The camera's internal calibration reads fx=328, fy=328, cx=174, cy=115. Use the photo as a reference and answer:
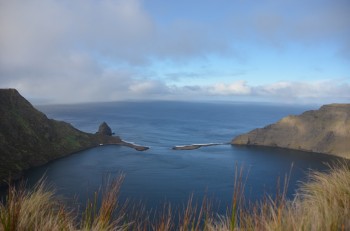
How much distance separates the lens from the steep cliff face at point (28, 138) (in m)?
43.3

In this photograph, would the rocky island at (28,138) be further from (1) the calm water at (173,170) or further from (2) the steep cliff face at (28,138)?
(1) the calm water at (173,170)

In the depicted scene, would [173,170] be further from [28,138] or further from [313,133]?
[313,133]

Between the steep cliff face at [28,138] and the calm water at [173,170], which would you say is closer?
the calm water at [173,170]

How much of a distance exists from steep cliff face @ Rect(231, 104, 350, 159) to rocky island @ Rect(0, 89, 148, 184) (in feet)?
84.6

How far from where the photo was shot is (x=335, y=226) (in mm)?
4008

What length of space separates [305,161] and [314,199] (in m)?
51.1

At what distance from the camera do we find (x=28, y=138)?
164 feet

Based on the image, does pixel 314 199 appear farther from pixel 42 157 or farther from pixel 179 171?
pixel 42 157

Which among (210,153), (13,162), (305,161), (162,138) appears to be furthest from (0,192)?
(162,138)

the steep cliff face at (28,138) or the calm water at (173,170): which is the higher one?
the steep cliff face at (28,138)

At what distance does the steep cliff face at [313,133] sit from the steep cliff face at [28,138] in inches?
1353

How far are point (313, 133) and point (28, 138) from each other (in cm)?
5216

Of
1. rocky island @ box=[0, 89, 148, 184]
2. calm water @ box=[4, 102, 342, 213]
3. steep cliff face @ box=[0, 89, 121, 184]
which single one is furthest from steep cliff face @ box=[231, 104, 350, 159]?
steep cliff face @ box=[0, 89, 121, 184]

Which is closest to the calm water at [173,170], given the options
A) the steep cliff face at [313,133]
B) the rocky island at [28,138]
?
the rocky island at [28,138]
